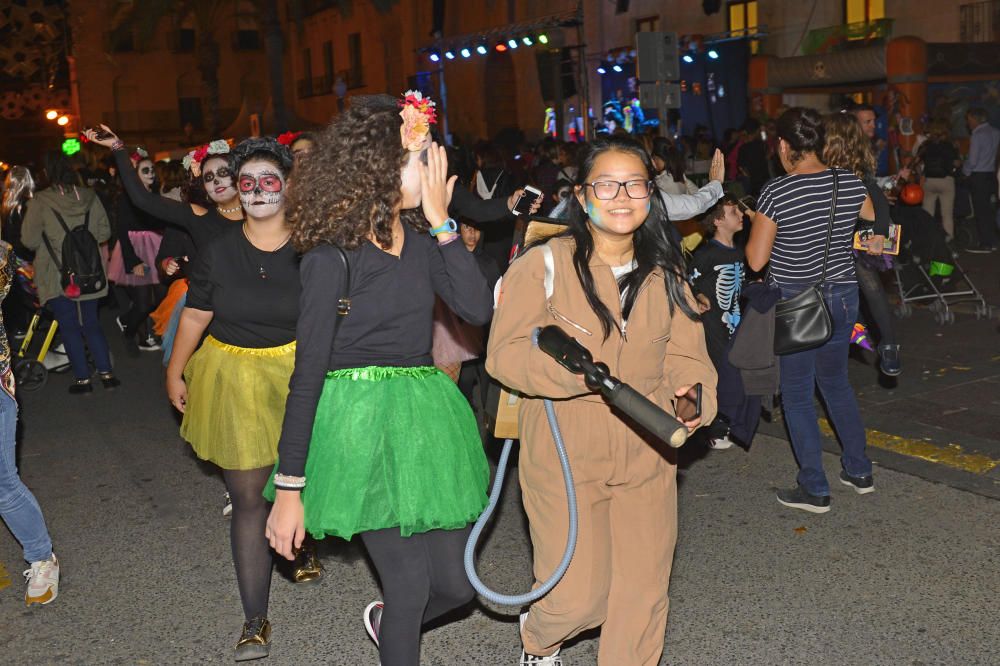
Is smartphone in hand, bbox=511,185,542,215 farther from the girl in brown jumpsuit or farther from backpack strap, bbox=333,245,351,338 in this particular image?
backpack strap, bbox=333,245,351,338

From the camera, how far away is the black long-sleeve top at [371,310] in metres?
3.04

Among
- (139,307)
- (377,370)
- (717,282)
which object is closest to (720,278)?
(717,282)

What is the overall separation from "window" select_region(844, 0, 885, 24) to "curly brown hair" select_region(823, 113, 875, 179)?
2217cm

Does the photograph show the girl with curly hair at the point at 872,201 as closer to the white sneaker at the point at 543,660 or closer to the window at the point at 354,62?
the white sneaker at the point at 543,660

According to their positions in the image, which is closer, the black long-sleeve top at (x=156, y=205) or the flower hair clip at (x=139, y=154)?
the black long-sleeve top at (x=156, y=205)

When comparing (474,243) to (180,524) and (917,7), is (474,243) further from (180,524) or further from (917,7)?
(917,7)

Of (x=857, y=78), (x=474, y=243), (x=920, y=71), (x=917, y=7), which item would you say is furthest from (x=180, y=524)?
(x=917, y=7)

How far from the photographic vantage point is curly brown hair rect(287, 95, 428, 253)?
123 inches

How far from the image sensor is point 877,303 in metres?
6.82

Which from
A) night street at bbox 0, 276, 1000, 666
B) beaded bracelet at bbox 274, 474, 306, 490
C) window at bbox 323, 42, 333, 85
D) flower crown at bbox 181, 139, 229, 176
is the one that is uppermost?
window at bbox 323, 42, 333, 85

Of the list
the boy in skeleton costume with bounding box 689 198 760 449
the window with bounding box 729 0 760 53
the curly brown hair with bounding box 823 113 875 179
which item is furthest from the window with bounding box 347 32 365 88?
the curly brown hair with bounding box 823 113 875 179

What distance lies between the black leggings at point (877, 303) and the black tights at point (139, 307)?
7.37 meters

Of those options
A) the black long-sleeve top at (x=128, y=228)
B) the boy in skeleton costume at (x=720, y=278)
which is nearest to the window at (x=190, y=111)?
the black long-sleeve top at (x=128, y=228)

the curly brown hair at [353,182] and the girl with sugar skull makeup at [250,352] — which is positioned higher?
the curly brown hair at [353,182]
